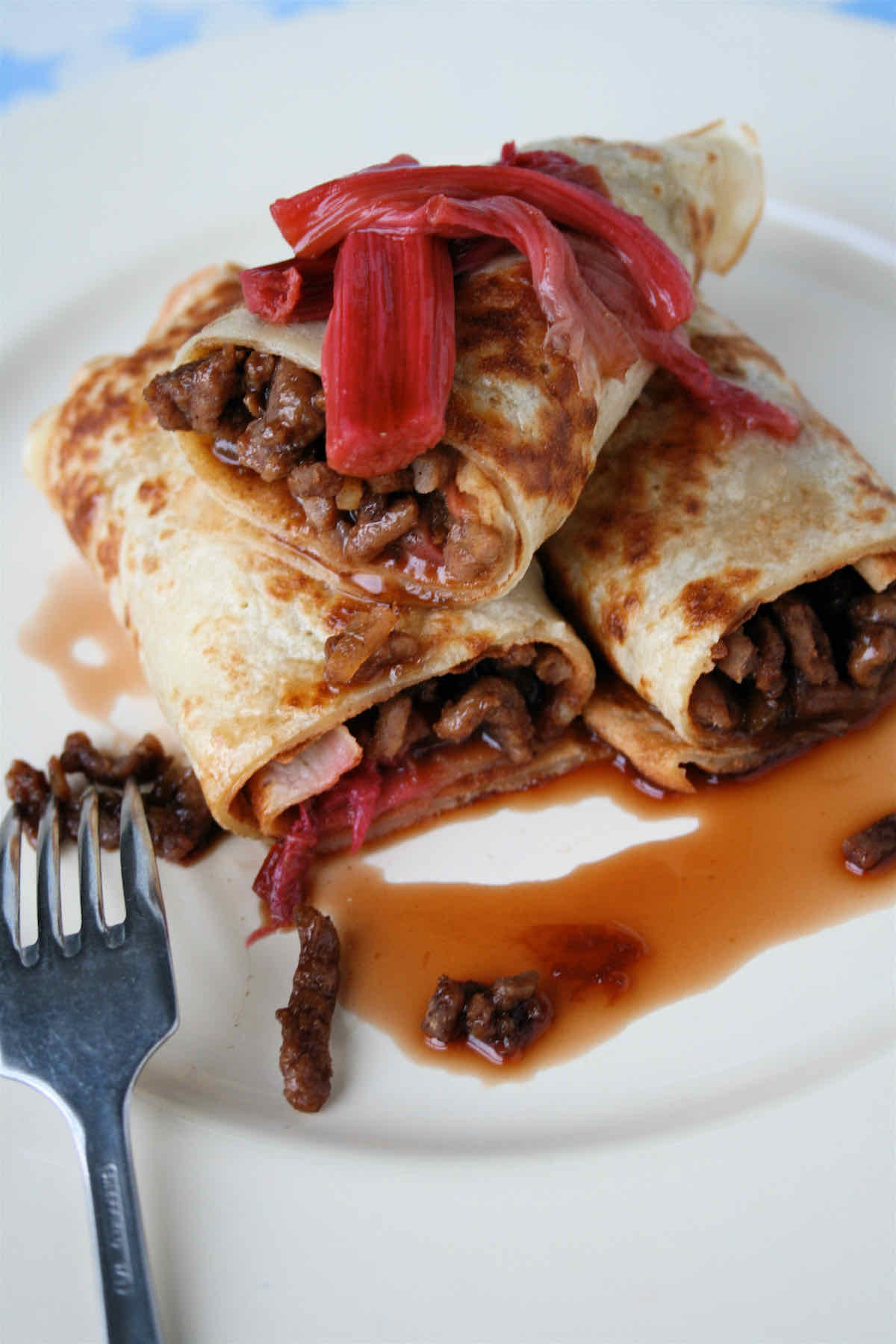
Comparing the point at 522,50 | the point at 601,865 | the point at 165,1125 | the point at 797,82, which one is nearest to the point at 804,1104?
the point at 601,865

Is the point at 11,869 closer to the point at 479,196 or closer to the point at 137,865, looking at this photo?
the point at 137,865

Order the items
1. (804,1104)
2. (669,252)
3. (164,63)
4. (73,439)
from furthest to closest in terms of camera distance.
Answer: (164,63), (73,439), (669,252), (804,1104)

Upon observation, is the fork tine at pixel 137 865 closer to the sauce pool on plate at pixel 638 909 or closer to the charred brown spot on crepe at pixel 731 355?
the sauce pool on plate at pixel 638 909

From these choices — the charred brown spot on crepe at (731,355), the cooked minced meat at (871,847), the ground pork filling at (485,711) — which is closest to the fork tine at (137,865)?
the ground pork filling at (485,711)

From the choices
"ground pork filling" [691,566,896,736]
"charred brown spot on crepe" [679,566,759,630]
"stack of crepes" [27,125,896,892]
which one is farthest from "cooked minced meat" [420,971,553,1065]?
"charred brown spot on crepe" [679,566,759,630]

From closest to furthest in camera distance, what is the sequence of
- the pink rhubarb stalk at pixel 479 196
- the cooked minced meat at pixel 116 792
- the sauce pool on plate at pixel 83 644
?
the pink rhubarb stalk at pixel 479 196 < the cooked minced meat at pixel 116 792 < the sauce pool on plate at pixel 83 644

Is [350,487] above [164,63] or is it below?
below

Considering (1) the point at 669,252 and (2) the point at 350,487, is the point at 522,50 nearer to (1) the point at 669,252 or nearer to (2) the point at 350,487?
(1) the point at 669,252
